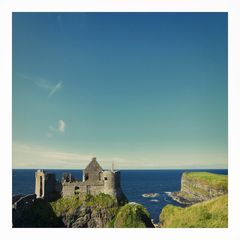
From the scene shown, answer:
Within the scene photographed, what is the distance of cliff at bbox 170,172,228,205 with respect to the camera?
945 inches

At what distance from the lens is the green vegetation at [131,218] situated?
1535 cm

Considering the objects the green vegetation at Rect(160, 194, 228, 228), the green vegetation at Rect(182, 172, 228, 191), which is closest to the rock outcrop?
the green vegetation at Rect(160, 194, 228, 228)

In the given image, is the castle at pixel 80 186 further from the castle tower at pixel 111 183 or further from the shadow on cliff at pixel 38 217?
the shadow on cliff at pixel 38 217

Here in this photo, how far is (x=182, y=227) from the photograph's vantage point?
14430 mm

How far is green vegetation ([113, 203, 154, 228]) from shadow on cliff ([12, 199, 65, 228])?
8.41 ft

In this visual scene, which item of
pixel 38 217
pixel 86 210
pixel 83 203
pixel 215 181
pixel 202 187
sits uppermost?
pixel 83 203

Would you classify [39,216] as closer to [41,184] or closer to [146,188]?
[41,184]

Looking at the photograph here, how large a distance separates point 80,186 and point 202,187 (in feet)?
47.5

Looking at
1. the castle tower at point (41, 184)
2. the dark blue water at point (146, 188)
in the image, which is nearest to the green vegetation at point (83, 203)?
the castle tower at point (41, 184)

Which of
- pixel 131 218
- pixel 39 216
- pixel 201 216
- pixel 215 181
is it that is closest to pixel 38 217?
pixel 39 216

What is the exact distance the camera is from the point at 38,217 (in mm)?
15820

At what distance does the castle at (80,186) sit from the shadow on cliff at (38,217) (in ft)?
1.52

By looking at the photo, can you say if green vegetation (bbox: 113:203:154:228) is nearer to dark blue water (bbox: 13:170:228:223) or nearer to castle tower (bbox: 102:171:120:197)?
castle tower (bbox: 102:171:120:197)
